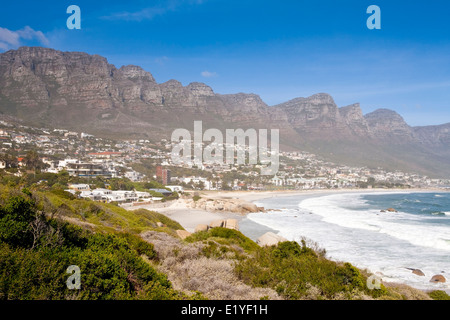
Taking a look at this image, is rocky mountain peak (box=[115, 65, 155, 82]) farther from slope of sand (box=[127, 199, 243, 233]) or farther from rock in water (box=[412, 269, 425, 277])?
rock in water (box=[412, 269, 425, 277])

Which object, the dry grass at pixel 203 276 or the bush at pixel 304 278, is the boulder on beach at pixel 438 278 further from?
the dry grass at pixel 203 276

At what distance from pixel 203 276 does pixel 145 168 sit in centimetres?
8390

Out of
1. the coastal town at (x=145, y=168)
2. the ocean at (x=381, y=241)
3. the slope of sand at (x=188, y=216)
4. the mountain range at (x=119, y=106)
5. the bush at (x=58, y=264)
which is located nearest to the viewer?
the bush at (x=58, y=264)

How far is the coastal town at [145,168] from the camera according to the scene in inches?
2379

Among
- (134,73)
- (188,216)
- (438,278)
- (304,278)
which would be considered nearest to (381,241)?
(438,278)

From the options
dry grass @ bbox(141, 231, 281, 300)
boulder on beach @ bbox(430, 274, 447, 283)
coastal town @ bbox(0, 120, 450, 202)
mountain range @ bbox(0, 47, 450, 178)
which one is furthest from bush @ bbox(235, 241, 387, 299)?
mountain range @ bbox(0, 47, 450, 178)

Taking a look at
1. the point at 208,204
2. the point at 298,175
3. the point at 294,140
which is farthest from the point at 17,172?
the point at 294,140

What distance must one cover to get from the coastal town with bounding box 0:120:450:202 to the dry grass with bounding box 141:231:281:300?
1408 inches

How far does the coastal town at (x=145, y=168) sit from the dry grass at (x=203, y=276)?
35.8 meters

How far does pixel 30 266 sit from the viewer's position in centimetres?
468

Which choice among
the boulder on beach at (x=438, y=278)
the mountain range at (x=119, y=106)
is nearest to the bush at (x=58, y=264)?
the boulder on beach at (x=438, y=278)

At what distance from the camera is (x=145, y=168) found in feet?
287
